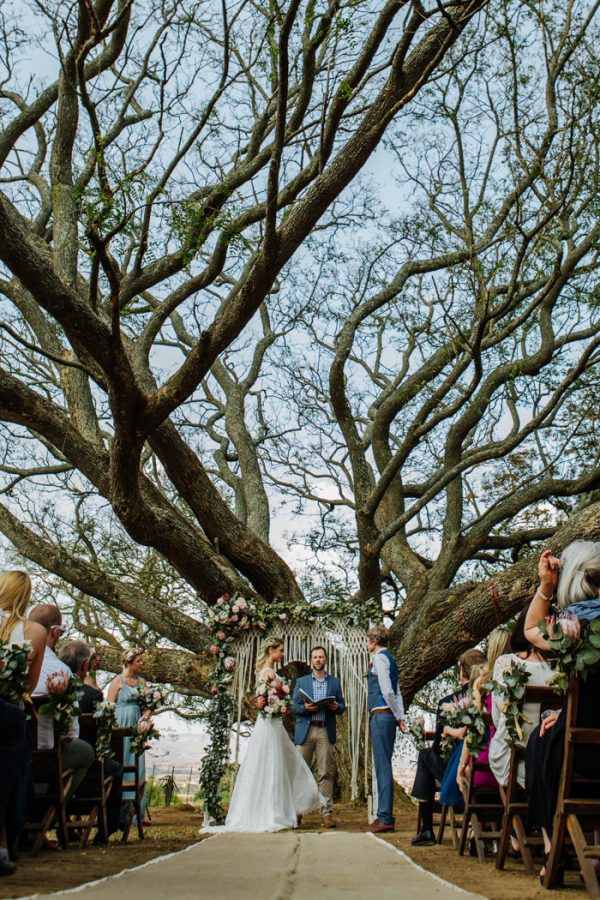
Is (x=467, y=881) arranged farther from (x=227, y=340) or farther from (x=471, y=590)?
(x=471, y=590)

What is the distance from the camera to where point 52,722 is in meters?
4.71

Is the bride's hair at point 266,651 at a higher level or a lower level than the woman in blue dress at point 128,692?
higher

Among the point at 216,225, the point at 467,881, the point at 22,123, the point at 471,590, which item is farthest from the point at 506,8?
the point at 467,881

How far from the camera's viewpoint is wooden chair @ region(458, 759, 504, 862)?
4.75 meters

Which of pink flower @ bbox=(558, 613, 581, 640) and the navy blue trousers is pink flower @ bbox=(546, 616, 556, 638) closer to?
pink flower @ bbox=(558, 613, 581, 640)

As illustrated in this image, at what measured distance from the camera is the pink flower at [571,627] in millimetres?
3246

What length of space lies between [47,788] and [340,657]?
5789mm

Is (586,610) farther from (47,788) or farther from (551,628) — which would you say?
(47,788)

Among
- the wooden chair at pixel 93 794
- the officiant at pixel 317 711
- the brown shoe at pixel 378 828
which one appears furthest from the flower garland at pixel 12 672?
the officiant at pixel 317 711

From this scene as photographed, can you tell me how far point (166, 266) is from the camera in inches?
356

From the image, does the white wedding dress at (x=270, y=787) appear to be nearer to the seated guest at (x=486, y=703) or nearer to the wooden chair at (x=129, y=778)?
the wooden chair at (x=129, y=778)

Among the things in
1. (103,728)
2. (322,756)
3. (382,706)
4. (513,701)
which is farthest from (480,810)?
(322,756)

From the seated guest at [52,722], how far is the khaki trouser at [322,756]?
380 cm

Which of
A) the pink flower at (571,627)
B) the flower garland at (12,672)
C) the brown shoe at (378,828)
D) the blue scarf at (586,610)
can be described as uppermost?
the blue scarf at (586,610)
